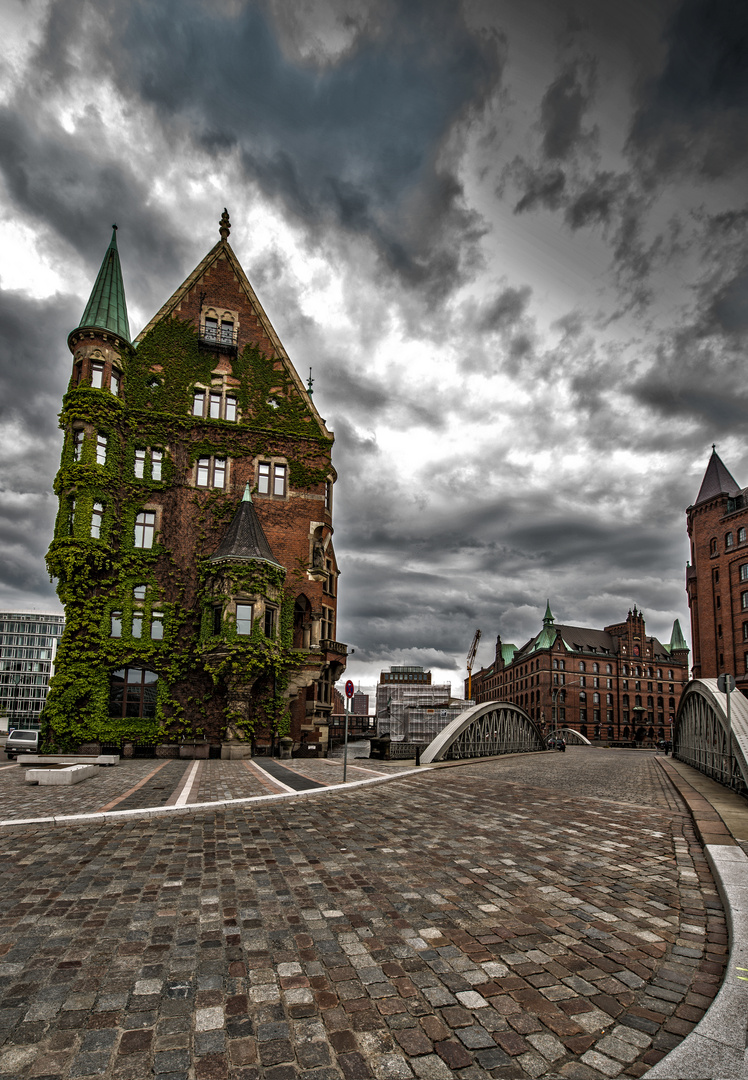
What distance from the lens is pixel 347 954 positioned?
4812 mm

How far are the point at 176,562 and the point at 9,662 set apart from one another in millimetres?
136722

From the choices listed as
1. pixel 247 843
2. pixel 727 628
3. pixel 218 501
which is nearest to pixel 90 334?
pixel 218 501

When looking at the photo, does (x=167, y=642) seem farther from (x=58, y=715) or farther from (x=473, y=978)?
(x=473, y=978)

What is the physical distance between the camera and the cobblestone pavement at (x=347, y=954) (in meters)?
3.52

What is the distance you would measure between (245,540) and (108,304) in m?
14.4

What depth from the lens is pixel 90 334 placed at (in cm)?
2917

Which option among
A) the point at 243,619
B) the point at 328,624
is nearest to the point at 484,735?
the point at 328,624

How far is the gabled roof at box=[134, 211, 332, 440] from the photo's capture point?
108 feet

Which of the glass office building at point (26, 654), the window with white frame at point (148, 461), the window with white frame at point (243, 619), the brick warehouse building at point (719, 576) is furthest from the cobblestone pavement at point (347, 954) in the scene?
the glass office building at point (26, 654)

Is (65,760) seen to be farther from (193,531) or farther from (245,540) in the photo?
(193,531)

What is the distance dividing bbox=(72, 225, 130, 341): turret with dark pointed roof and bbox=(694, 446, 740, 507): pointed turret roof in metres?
54.7

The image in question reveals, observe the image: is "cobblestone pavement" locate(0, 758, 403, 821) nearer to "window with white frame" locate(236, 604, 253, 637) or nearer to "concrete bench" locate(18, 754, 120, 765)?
"concrete bench" locate(18, 754, 120, 765)

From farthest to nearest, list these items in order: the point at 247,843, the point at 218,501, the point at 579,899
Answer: the point at 218,501, the point at 247,843, the point at 579,899

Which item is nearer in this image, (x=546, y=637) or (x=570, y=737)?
(x=570, y=737)
